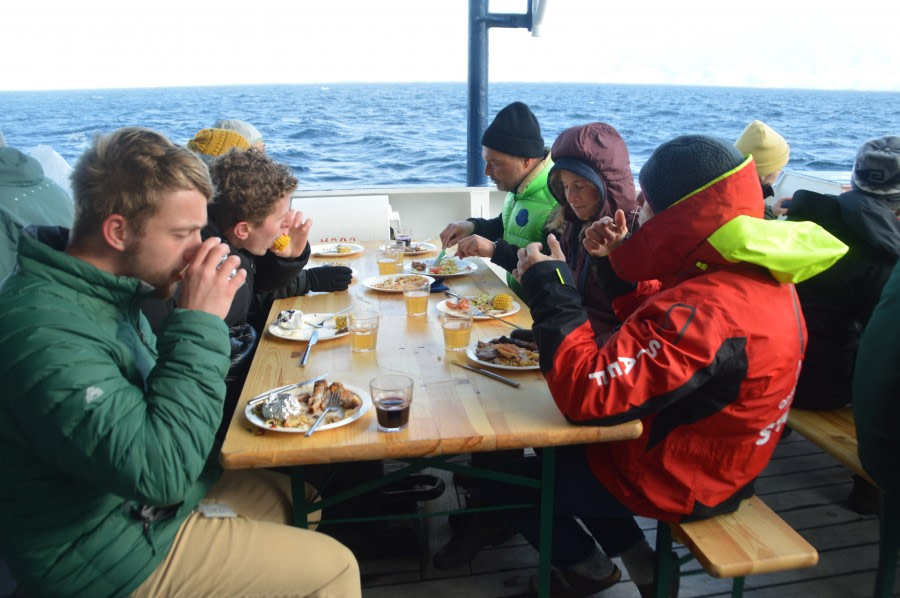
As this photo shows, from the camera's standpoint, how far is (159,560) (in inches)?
53.1

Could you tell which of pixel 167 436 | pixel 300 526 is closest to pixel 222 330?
pixel 167 436

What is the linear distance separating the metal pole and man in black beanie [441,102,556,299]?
178 cm

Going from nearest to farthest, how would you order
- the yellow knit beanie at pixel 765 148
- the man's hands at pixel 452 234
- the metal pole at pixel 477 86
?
the man's hands at pixel 452 234 → the yellow knit beanie at pixel 765 148 → the metal pole at pixel 477 86

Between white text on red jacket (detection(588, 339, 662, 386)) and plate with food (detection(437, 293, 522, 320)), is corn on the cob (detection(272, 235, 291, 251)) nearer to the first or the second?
plate with food (detection(437, 293, 522, 320))

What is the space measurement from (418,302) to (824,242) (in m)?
1.26

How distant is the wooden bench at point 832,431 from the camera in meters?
1.89

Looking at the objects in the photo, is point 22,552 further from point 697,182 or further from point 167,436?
point 697,182

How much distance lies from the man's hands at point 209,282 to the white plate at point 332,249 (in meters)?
1.87

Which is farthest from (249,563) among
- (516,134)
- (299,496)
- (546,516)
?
(516,134)

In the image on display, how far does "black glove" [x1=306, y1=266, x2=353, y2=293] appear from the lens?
99.7 inches

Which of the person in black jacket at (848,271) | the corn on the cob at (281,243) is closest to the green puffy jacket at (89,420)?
the corn on the cob at (281,243)

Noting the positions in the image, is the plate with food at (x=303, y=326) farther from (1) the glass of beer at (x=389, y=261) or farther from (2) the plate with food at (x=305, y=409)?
(1) the glass of beer at (x=389, y=261)

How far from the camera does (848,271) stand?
87.7 inches

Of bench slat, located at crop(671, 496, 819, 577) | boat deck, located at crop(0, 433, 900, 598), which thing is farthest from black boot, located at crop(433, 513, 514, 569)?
bench slat, located at crop(671, 496, 819, 577)
